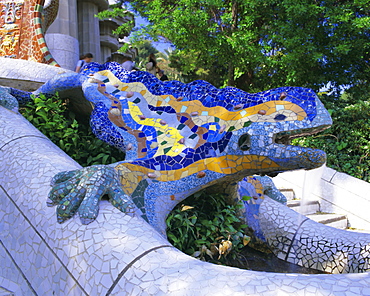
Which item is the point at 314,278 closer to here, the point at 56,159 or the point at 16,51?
the point at 56,159

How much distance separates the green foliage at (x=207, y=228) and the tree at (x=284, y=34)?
5.02 meters

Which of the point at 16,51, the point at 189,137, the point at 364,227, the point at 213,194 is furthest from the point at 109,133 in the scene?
the point at 364,227

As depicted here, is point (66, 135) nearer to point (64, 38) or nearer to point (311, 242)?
point (311, 242)

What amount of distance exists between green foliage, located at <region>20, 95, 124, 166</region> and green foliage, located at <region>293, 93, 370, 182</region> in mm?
4698

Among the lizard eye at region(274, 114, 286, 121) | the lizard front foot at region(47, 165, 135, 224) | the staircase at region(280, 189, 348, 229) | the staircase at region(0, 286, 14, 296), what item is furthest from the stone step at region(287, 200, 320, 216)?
Result: the staircase at region(0, 286, 14, 296)

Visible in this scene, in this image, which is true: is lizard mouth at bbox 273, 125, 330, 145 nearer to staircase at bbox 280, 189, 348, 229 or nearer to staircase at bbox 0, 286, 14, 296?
staircase at bbox 0, 286, 14, 296

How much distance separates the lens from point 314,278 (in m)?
1.65

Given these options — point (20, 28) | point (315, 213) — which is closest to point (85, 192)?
point (315, 213)

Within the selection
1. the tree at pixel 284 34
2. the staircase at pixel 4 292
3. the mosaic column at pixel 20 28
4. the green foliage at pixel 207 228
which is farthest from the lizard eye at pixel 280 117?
the tree at pixel 284 34

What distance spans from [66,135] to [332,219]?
13.7ft

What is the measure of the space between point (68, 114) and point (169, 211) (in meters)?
2.27

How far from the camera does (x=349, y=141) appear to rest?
7.10 metres

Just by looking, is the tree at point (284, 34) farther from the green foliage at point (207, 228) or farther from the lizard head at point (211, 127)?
the green foliage at point (207, 228)

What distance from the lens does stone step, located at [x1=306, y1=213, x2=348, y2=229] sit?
5.47 m
